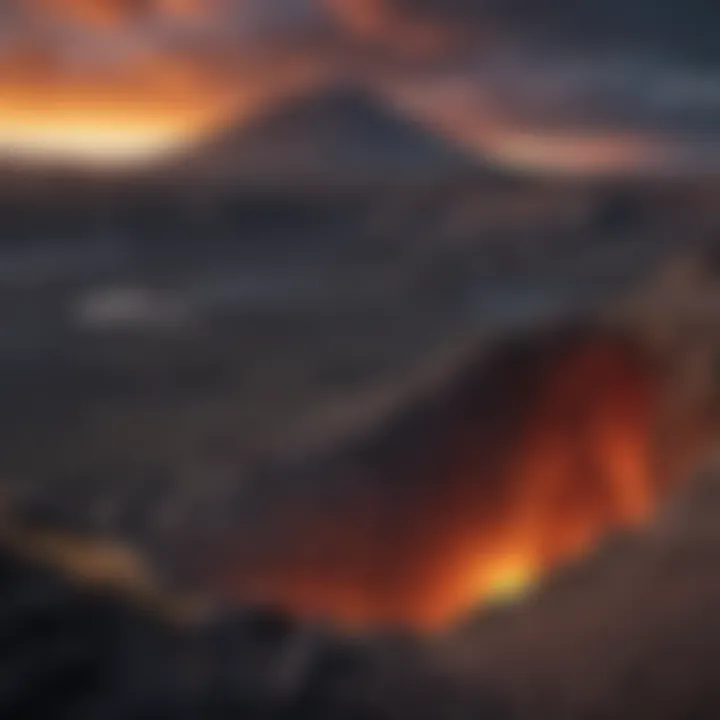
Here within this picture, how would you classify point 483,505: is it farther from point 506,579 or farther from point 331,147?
point 331,147

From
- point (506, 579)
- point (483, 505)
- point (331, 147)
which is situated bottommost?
point (506, 579)

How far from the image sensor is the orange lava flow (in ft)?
3.84

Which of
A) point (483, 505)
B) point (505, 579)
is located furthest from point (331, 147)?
point (505, 579)

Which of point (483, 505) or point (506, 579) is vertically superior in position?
point (483, 505)

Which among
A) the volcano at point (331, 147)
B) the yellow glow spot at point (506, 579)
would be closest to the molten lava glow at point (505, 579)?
the yellow glow spot at point (506, 579)

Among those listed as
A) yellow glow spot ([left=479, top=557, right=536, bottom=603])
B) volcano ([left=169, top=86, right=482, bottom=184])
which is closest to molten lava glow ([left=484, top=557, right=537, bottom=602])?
Result: yellow glow spot ([left=479, top=557, right=536, bottom=603])

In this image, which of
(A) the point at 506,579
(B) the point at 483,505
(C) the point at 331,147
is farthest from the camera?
(C) the point at 331,147

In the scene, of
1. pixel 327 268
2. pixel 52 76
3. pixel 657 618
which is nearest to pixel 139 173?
pixel 52 76

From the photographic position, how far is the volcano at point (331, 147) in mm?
2496

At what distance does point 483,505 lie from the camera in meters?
1.37

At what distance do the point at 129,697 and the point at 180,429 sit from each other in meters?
0.67

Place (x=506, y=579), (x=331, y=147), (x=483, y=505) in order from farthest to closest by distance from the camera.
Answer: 1. (x=331, y=147)
2. (x=483, y=505)
3. (x=506, y=579)

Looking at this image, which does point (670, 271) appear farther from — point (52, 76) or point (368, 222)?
point (52, 76)

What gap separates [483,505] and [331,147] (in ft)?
4.57
